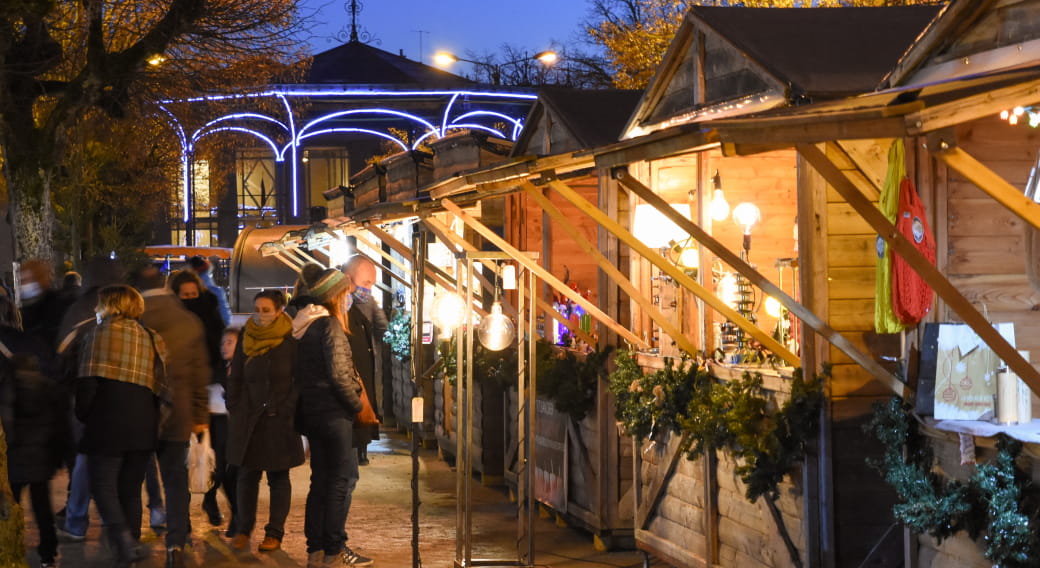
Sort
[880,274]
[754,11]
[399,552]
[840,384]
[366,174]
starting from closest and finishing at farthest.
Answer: [880,274] < [840,384] < [754,11] < [399,552] < [366,174]

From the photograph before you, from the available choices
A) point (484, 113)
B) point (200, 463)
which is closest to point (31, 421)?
point (200, 463)

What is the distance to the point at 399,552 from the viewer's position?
10102mm

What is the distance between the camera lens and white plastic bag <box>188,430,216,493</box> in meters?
10.3

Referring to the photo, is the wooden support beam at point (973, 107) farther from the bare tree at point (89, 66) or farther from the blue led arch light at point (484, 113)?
the blue led arch light at point (484, 113)

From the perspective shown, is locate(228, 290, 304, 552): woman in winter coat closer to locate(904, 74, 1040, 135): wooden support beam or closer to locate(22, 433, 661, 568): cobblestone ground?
locate(22, 433, 661, 568): cobblestone ground

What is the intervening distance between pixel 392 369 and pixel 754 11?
10726 millimetres

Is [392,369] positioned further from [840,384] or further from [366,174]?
[840,384]

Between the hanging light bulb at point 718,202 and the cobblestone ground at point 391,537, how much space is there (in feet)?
8.61

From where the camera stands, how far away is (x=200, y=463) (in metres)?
10.3

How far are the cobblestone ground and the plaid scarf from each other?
1679mm

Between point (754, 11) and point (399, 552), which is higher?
point (754, 11)

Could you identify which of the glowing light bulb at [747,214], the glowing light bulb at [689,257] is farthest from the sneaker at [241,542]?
the glowing light bulb at [747,214]

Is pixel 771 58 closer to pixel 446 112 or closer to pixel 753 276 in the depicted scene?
pixel 753 276

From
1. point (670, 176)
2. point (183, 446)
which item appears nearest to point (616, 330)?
point (670, 176)
